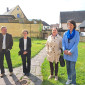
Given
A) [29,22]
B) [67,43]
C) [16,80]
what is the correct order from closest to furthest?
[67,43] → [16,80] → [29,22]

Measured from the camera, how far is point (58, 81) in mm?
3818

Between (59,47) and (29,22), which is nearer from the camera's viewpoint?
(59,47)

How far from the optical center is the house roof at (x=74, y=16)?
149 ft

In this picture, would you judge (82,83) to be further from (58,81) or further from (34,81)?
(34,81)

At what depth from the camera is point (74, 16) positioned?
4656 cm

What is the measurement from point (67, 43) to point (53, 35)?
0.64 metres

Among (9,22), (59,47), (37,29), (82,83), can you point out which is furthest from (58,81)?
(9,22)

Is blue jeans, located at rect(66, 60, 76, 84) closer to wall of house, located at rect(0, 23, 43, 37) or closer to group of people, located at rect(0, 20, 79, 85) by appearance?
group of people, located at rect(0, 20, 79, 85)

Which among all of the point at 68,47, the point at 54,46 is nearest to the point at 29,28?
the point at 54,46

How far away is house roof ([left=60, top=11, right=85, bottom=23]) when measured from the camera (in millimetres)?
45406

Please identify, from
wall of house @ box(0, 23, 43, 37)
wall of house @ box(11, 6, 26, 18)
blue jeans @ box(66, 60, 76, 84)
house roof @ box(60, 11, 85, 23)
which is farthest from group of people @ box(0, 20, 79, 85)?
house roof @ box(60, 11, 85, 23)

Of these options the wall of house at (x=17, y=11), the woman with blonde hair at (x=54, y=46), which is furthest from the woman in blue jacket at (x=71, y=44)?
the wall of house at (x=17, y=11)

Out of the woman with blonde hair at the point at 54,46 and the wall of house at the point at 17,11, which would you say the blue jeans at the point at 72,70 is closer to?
the woman with blonde hair at the point at 54,46

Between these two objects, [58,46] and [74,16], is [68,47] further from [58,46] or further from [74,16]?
[74,16]
